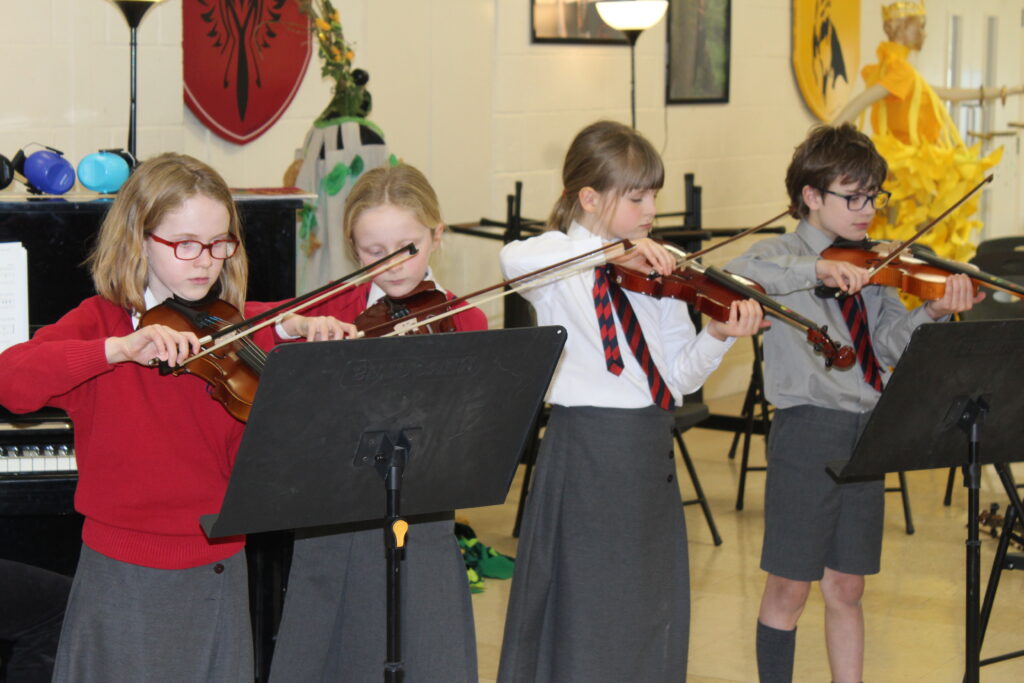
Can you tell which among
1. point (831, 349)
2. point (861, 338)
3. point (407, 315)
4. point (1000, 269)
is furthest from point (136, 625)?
point (1000, 269)

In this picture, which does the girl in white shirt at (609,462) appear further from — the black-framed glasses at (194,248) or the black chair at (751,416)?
the black chair at (751,416)

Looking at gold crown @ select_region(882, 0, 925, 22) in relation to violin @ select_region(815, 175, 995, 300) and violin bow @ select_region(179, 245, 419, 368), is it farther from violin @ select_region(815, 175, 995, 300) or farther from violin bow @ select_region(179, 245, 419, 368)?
violin bow @ select_region(179, 245, 419, 368)

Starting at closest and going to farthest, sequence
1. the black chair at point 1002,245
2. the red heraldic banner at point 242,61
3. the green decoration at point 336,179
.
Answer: the green decoration at point 336,179 → the red heraldic banner at point 242,61 → the black chair at point 1002,245

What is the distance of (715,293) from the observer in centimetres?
233

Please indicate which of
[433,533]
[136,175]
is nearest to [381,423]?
[433,533]

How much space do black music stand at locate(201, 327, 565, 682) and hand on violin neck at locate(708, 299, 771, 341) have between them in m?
0.56

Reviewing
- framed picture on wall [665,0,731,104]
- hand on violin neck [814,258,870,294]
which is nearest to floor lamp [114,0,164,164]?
hand on violin neck [814,258,870,294]

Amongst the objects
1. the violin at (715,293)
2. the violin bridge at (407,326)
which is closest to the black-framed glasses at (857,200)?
the violin at (715,293)

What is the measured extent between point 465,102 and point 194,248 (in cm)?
288

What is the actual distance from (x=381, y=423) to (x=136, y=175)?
62cm

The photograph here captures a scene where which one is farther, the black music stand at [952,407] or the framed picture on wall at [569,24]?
the framed picture on wall at [569,24]

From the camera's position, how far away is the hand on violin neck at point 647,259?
2314 millimetres

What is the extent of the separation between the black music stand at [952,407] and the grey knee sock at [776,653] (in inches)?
19.6

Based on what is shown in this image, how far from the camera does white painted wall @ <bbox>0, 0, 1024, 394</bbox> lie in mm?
3281
